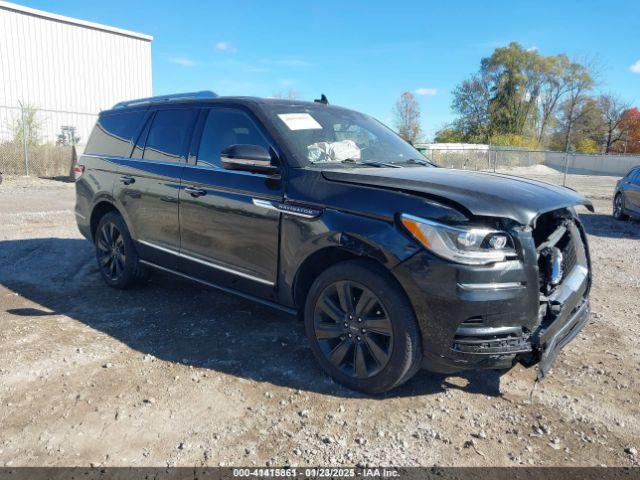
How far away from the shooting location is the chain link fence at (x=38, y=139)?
1702 centimetres

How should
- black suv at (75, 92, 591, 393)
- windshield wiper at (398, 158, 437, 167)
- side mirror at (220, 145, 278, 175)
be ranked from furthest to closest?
windshield wiper at (398, 158, 437, 167) < side mirror at (220, 145, 278, 175) < black suv at (75, 92, 591, 393)

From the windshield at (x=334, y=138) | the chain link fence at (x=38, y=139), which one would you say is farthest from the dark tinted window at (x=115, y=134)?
the chain link fence at (x=38, y=139)

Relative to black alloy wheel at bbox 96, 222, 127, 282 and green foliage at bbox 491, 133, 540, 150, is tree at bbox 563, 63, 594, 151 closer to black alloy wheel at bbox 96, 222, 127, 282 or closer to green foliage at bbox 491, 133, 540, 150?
green foliage at bbox 491, 133, 540, 150

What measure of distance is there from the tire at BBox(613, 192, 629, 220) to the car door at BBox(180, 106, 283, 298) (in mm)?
9997

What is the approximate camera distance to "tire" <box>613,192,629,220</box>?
10.9m

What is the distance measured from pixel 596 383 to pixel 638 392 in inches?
9.8

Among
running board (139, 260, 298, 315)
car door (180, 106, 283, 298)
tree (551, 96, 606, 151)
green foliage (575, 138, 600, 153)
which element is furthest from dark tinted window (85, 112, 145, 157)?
green foliage (575, 138, 600, 153)

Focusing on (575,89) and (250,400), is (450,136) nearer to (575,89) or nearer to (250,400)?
(575,89)

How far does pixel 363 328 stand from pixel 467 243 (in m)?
0.86

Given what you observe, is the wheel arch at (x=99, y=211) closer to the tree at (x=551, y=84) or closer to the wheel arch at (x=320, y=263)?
the wheel arch at (x=320, y=263)

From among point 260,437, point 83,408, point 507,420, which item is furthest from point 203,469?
point 507,420

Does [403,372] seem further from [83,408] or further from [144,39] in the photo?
[144,39]

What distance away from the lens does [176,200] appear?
429 cm

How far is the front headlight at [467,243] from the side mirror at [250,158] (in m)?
1.27
